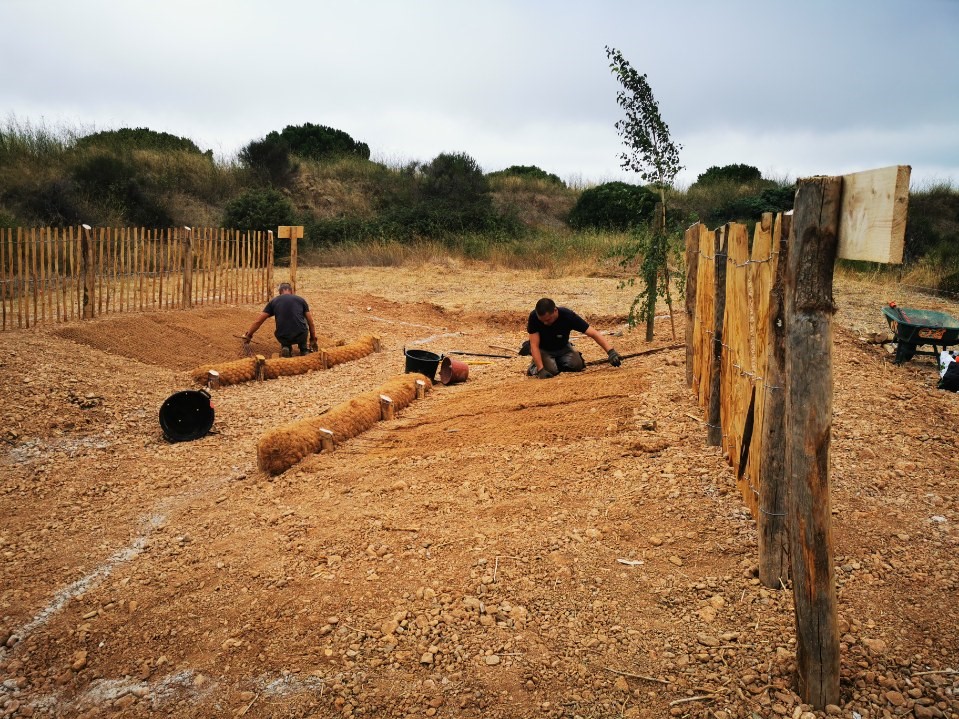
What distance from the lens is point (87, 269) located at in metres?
11.1

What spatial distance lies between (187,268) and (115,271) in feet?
3.91

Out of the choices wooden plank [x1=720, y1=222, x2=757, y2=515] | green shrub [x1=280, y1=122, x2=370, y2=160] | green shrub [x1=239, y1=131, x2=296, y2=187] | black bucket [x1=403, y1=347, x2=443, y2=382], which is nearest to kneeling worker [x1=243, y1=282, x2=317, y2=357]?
black bucket [x1=403, y1=347, x2=443, y2=382]

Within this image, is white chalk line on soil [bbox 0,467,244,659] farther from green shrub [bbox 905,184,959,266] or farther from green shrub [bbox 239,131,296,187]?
green shrub [bbox 239,131,296,187]

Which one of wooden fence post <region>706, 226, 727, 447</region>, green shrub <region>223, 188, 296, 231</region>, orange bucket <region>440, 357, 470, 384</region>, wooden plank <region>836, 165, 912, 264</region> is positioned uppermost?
green shrub <region>223, 188, 296, 231</region>

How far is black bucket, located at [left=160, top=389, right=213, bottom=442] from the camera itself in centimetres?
704

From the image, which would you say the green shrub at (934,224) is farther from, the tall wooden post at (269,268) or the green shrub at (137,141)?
the green shrub at (137,141)

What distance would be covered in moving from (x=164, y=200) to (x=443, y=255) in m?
11.6

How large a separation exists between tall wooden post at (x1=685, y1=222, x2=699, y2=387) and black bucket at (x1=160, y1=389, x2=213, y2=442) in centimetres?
454

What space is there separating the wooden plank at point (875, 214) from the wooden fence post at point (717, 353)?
2539 mm

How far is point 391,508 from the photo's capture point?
488 cm

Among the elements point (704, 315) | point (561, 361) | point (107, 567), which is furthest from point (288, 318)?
point (704, 315)

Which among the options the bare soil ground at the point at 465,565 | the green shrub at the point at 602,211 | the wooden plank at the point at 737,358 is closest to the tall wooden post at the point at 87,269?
the bare soil ground at the point at 465,565

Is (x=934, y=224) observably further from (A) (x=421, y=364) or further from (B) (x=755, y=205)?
(A) (x=421, y=364)

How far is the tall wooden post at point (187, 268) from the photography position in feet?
41.2
